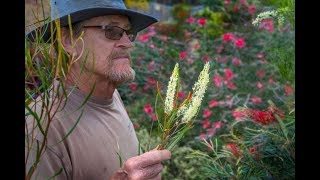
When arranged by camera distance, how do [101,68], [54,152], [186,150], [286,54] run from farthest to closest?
[186,150] → [286,54] → [101,68] → [54,152]

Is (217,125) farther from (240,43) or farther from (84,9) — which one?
(84,9)

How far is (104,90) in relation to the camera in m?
2.12

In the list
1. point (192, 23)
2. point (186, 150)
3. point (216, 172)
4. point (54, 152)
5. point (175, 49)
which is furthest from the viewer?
point (192, 23)

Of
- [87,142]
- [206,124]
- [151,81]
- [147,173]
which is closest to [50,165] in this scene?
[87,142]

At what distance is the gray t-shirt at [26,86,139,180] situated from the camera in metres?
1.77

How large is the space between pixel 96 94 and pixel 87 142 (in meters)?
0.25

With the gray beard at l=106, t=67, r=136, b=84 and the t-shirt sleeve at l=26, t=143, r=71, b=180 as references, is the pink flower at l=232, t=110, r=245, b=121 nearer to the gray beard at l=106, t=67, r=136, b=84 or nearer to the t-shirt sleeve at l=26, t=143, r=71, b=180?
the gray beard at l=106, t=67, r=136, b=84

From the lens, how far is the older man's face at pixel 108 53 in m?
2.03

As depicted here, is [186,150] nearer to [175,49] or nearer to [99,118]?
[175,49]

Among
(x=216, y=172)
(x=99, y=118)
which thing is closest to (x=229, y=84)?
(x=216, y=172)

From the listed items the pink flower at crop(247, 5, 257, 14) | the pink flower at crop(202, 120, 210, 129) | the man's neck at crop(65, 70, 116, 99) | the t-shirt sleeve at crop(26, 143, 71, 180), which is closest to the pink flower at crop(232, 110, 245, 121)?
the man's neck at crop(65, 70, 116, 99)

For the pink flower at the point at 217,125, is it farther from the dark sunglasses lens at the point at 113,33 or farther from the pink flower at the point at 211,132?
the dark sunglasses lens at the point at 113,33

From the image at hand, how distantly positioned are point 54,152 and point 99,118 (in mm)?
344
